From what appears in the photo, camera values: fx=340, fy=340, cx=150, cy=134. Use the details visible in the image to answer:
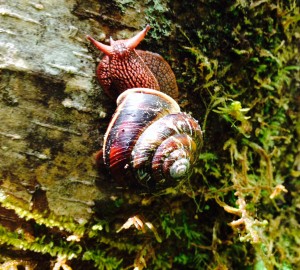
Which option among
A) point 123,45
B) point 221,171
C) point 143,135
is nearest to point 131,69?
point 123,45

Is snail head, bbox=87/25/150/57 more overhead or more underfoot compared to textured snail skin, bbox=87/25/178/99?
more overhead

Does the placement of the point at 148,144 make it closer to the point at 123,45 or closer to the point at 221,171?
the point at 123,45

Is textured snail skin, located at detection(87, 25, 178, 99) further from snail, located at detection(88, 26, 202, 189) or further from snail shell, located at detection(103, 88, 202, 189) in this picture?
snail shell, located at detection(103, 88, 202, 189)

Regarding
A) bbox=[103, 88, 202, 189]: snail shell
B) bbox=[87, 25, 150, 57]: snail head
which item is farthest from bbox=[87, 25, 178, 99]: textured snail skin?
bbox=[103, 88, 202, 189]: snail shell

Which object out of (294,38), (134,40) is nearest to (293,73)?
(294,38)

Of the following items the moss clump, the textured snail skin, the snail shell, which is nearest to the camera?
the snail shell

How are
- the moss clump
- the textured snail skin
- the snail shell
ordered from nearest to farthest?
the snail shell
the textured snail skin
the moss clump

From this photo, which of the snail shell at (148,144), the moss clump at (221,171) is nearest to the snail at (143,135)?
the snail shell at (148,144)
